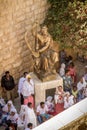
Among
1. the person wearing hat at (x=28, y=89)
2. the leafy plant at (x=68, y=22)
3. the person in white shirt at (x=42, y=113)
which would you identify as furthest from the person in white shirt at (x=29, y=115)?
the leafy plant at (x=68, y=22)

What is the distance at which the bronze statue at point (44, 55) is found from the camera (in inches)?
539

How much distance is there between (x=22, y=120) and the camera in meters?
13.0

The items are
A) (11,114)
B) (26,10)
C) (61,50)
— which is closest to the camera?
(11,114)

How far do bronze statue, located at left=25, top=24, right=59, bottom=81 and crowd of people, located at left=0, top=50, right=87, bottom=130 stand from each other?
436mm

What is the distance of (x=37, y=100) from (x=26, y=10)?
3111 millimetres

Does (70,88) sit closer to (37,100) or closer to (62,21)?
(37,100)

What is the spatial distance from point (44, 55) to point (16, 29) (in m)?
1.82

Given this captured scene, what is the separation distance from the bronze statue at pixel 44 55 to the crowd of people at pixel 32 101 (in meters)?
0.44

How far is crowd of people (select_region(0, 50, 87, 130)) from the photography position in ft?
42.4

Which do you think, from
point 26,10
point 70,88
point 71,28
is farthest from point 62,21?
point 70,88

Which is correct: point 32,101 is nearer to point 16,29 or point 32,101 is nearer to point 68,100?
point 68,100

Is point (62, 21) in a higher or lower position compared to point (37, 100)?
higher

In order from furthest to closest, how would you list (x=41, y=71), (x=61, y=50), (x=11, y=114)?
(x=61, y=50), (x=41, y=71), (x=11, y=114)

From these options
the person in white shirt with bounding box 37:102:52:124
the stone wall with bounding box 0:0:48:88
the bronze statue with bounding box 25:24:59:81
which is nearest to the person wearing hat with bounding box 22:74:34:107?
the bronze statue with bounding box 25:24:59:81
